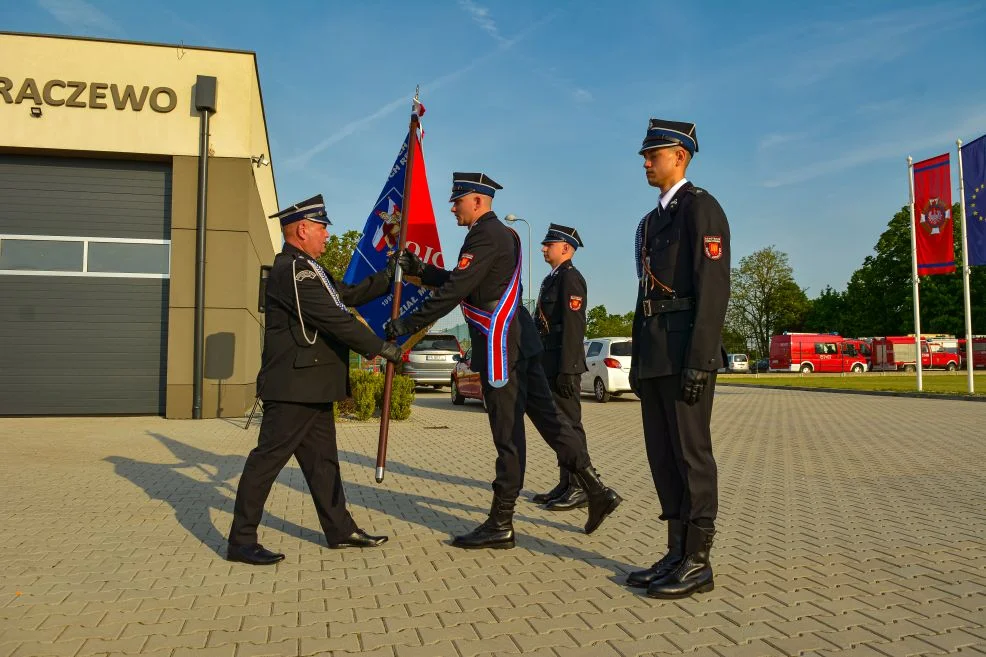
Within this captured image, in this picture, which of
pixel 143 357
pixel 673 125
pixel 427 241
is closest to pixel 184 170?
pixel 143 357

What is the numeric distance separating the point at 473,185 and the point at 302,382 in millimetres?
1633

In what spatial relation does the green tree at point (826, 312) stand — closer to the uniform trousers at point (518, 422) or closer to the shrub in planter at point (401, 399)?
the shrub in planter at point (401, 399)

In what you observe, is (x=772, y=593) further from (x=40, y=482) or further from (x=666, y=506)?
(x=40, y=482)

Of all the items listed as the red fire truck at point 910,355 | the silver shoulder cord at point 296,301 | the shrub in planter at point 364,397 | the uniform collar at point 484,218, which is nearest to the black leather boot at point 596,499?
the uniform collar at point 484,218

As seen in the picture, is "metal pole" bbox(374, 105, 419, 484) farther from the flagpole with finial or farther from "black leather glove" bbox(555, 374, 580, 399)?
"black leather glove" bbox(555, 374, 580, 399)

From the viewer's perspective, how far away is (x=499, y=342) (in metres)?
4.58

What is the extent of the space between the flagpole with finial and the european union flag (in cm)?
1844

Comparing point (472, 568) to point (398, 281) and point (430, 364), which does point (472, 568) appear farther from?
point (430, 364)

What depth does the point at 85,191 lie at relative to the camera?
1331 centimetres

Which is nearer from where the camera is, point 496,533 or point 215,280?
point 496,533

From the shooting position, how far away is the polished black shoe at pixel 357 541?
4.52 m

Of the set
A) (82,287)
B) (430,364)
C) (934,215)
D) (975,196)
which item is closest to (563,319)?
(82,287)

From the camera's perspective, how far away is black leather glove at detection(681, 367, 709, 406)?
3529mm

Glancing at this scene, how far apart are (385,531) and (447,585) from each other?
1.33 m
